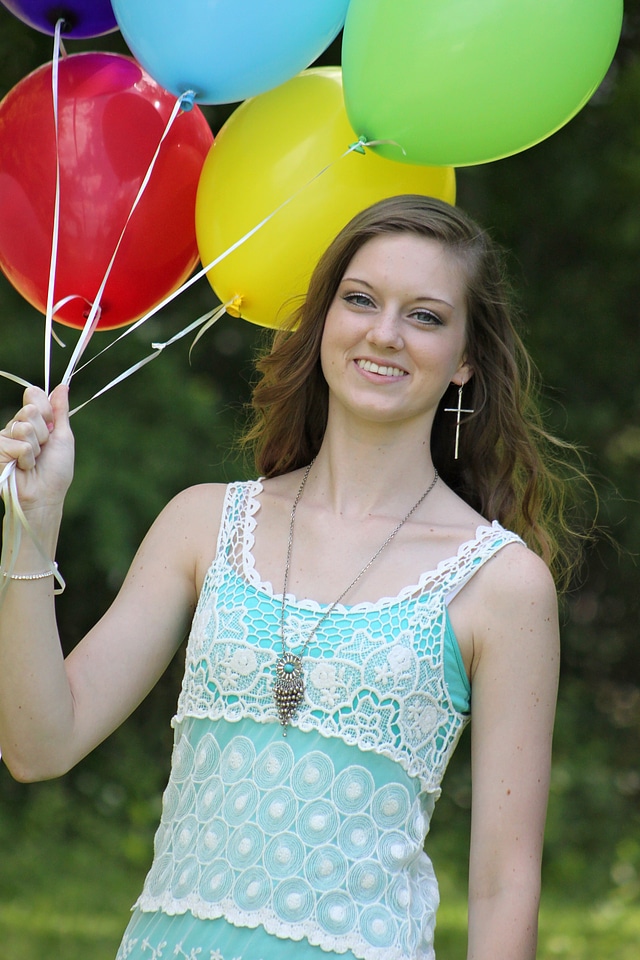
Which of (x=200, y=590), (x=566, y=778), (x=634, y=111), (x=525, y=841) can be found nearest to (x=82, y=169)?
(x=200, y=590)

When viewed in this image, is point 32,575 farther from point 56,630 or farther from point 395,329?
point 395,329

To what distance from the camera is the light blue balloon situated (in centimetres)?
175

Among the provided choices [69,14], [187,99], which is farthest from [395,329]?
[69,14]

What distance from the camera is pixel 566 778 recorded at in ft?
14.7

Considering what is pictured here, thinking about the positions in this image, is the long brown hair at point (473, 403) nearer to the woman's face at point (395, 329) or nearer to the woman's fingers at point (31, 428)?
the woman's face at point (395, 329)

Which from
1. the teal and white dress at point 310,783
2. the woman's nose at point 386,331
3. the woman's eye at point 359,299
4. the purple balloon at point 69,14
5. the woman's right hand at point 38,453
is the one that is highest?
the purple balloon at point 69,14

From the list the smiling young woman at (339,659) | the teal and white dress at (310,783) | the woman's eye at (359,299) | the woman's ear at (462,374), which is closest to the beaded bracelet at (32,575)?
the smiling young woman at (339,659)

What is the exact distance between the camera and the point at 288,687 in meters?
1.65

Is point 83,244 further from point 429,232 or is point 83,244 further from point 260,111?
point 429,232

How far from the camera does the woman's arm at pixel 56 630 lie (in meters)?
1.51

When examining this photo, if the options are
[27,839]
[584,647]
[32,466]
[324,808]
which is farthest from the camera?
[584,647]

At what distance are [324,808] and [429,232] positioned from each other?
0.83 m

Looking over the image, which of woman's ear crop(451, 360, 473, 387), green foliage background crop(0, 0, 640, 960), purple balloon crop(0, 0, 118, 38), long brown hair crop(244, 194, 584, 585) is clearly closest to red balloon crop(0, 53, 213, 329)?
purple balloon crop(0, 0, 118, 38)

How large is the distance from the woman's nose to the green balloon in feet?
0.78
